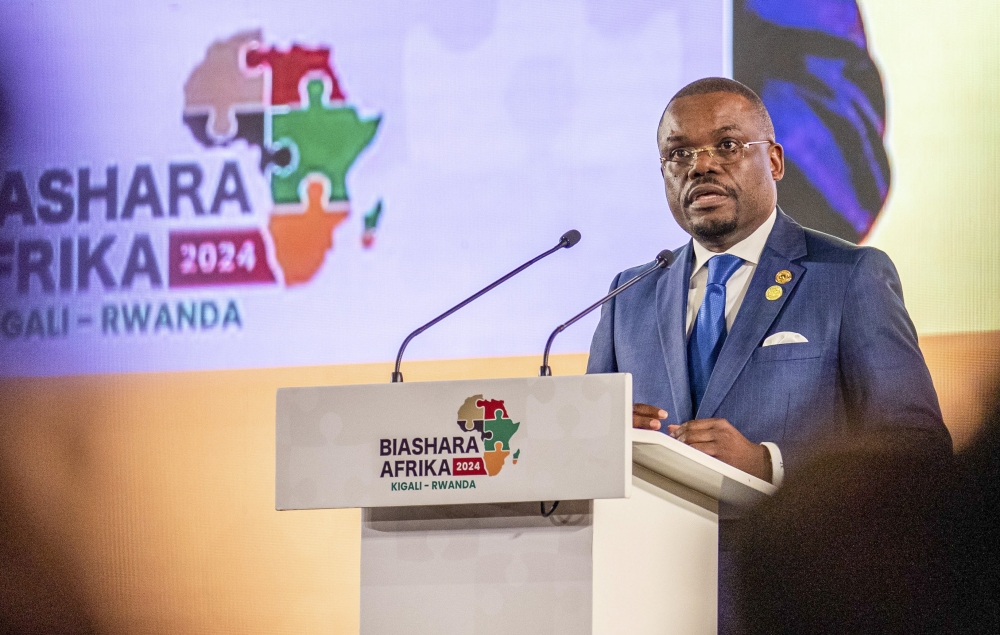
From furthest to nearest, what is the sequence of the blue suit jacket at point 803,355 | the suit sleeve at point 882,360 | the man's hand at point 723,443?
the blue suit jacket at point 803,355 < the suit sleeve at point 882,360 < the man's hand at point 723,443

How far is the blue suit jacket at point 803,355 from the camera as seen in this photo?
3.08m

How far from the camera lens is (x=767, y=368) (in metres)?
3.26

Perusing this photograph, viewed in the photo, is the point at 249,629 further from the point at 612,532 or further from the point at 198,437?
the point at 612,532

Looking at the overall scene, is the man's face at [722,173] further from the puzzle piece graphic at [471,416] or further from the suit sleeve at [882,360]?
the puzzle piece graphic at [471,416]

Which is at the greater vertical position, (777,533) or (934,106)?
(934,106)

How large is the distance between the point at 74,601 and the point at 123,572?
A: 0.23 metres

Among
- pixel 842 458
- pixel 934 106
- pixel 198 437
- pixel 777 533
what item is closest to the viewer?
pixel 777 533

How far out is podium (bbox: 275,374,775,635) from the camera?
208cm

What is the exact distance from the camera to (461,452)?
2131 mm

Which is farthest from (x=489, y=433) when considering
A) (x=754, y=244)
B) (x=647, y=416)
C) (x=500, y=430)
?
(x=754, y=244)

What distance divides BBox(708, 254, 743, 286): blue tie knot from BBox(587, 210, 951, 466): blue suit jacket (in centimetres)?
7

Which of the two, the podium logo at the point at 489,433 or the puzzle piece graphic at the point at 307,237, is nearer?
the podium logo at the point at 489,433

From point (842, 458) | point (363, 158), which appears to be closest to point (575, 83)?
point (363, 158)

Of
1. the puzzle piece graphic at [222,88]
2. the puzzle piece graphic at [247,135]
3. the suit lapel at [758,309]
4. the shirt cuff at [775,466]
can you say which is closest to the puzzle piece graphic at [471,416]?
the shirt cuff at [775,466]
